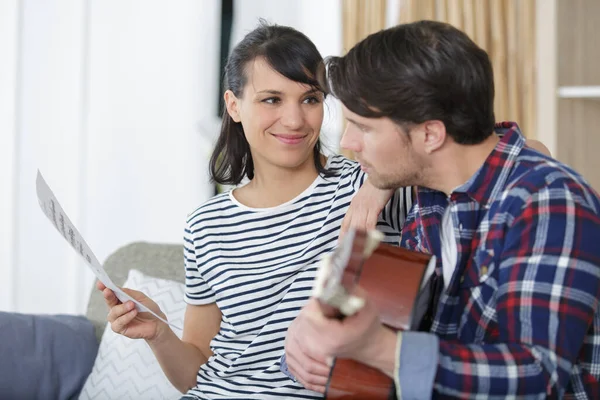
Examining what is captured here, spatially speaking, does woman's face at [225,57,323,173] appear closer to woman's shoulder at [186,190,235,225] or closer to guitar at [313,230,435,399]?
woman's shoulder at [186,190,235,225]

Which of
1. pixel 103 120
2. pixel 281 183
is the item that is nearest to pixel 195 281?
pixel 281 183

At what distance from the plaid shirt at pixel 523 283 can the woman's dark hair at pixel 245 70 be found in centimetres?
51

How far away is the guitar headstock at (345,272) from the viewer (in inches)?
35.9

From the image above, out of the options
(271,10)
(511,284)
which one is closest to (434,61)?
(511,284)

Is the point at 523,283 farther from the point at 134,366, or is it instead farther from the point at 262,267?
the point at 134,366

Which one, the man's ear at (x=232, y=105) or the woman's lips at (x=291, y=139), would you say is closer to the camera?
the woman's lips at (x=291, y=139)

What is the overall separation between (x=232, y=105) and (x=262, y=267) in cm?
41

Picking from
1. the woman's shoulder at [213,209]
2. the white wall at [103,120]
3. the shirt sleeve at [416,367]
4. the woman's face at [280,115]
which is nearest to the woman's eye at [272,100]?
the woman's face at [280,115]

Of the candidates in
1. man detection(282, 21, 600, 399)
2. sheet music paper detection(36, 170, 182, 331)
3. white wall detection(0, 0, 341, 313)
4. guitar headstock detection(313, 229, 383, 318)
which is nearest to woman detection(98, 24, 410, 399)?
sheet music paper detection(36, 170, 182, 331)

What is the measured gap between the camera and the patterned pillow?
6.70 feet

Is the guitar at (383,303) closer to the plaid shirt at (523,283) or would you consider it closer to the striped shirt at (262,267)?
the plaid shirt at (523,283)

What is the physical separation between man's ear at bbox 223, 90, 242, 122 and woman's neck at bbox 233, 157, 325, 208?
14cm

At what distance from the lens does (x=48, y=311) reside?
3559 mm

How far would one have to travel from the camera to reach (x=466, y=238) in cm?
128
